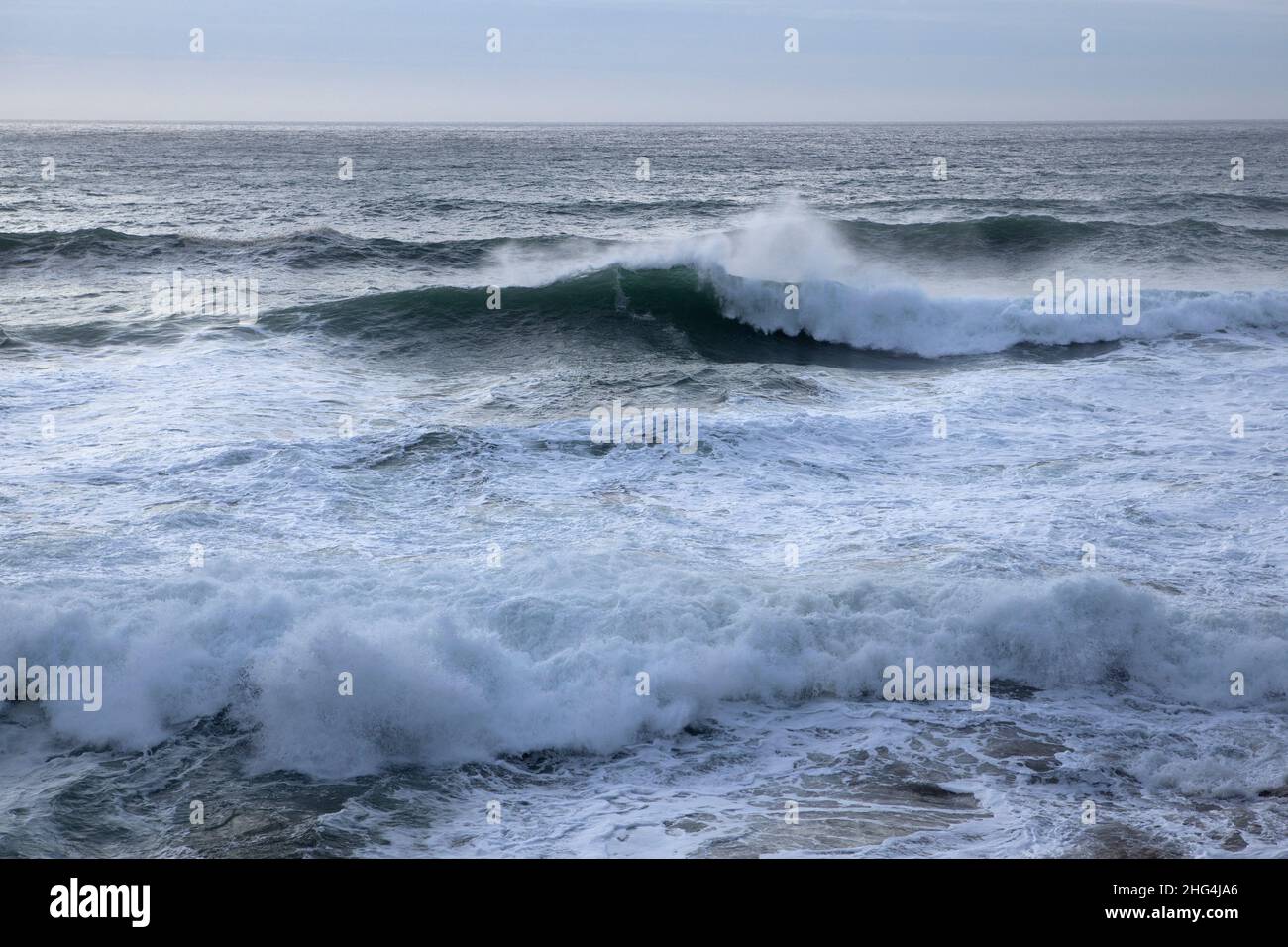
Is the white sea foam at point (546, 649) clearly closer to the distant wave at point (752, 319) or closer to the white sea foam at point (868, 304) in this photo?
the distant wave at point (752, 319)

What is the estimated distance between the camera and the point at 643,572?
300 inches

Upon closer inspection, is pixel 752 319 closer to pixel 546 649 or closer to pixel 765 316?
pixel 765 316

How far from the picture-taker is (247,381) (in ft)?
41.5

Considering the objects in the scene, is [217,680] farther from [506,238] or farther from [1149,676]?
[506,238]

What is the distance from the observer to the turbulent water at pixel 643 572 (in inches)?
212

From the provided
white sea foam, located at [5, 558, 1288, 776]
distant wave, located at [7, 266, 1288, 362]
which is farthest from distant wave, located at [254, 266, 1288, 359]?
white sea foam, located at [5, 558, 1288, 776]

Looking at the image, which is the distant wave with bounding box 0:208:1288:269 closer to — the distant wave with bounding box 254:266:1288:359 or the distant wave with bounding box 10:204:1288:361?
the distant wave with bounding box 10:204:1288:361

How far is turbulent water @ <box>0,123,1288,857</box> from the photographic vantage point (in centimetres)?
538

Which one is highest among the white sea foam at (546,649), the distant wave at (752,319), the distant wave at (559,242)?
the distant wave at (559,242)

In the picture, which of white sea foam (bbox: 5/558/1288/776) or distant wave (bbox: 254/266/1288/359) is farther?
distant wave (bbox: 254/266/1288/359)

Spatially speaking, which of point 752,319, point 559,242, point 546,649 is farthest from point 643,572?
point 559,242

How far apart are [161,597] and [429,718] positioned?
228 cm

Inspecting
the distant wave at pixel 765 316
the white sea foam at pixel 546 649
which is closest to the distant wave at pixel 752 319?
the distant wave at pixel 765 316
